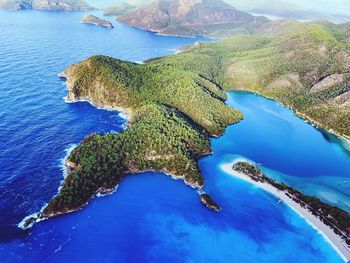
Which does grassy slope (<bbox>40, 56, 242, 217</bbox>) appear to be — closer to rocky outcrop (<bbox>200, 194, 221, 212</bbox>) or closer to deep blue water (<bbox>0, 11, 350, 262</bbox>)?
deep blue water (<bbox>0, 11, 350, 262</bbox>)

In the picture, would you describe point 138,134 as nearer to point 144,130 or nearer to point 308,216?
point 144,130

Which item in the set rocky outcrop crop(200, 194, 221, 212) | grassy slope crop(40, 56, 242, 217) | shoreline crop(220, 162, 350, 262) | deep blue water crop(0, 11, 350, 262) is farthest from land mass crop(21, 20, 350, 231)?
shoreline crop(220, 162, 350, 262)

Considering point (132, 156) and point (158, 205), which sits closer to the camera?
point (158, 205)

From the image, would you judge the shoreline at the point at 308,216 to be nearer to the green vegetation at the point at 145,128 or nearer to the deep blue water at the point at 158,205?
the deep blue water at the point at 158,205

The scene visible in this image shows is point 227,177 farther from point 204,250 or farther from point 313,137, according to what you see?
point 313,137

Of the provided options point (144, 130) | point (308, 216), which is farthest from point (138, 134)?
point (308, 216)

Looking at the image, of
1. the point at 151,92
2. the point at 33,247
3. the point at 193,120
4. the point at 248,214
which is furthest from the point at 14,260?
the point at 151,92
